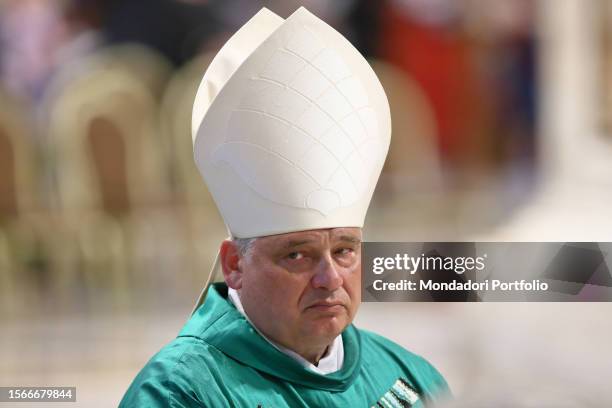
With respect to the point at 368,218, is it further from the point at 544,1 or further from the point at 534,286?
the point at 544,1

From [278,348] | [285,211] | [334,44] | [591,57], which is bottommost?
[278,348]

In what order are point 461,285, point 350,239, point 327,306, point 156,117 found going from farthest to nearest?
point 156,117
point 461,285
point 350,239
point 327,306

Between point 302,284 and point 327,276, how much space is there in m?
0.07

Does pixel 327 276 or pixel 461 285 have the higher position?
pixel 461 285

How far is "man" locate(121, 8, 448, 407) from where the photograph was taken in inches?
104

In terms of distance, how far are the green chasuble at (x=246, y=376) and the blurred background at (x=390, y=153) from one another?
37.9 inches

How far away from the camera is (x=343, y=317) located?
263cm

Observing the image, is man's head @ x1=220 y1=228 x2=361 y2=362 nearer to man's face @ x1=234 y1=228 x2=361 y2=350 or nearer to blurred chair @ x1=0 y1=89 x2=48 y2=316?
man's face @ x1=234 y1=228 x2=361 y2=350

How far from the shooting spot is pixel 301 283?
8.66ft

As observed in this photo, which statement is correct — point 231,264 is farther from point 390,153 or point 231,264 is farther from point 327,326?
point 390,153

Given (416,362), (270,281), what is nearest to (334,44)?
(270,281)

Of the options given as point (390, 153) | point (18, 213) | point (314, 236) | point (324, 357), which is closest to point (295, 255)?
point (314, 236)

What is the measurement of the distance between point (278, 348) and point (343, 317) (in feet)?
0.61

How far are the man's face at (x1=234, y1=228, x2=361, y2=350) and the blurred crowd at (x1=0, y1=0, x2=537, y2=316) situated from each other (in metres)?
1.21
